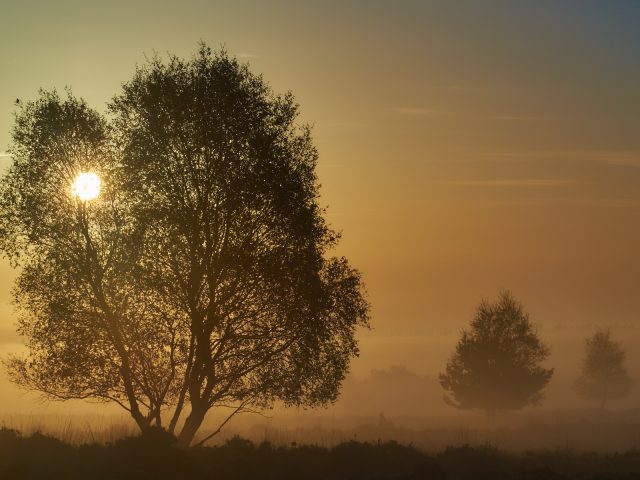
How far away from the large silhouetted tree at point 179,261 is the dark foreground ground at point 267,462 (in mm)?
4643

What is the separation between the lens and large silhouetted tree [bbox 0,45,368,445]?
35062mm

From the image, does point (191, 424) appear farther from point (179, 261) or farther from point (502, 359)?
point (502, 359)

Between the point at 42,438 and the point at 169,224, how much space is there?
34.9 ft

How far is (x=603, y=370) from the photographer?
110125 mm

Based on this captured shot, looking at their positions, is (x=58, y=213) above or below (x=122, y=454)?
above

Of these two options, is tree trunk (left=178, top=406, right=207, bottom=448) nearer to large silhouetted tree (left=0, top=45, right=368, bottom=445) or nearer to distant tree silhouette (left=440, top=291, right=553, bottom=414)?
large silhouetted tree (left=0, top=45, right=368, bottom=445)

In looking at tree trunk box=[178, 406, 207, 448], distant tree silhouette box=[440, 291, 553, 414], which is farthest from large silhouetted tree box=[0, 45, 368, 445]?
distant tree silhouette box=[440, 291, 553, 414]

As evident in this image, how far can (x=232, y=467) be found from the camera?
28734mm

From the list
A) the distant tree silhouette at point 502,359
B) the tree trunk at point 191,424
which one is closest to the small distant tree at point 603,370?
the distant tree silhouette at point 502,359

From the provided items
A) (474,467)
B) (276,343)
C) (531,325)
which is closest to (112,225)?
(276,343)

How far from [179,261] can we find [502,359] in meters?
47.8

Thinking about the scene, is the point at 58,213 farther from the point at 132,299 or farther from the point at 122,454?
the point at 122,454

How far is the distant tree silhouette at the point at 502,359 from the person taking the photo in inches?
2968

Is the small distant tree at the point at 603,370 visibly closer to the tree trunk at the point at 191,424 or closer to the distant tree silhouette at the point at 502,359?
the distant tree silhouette at the point at 502,359
